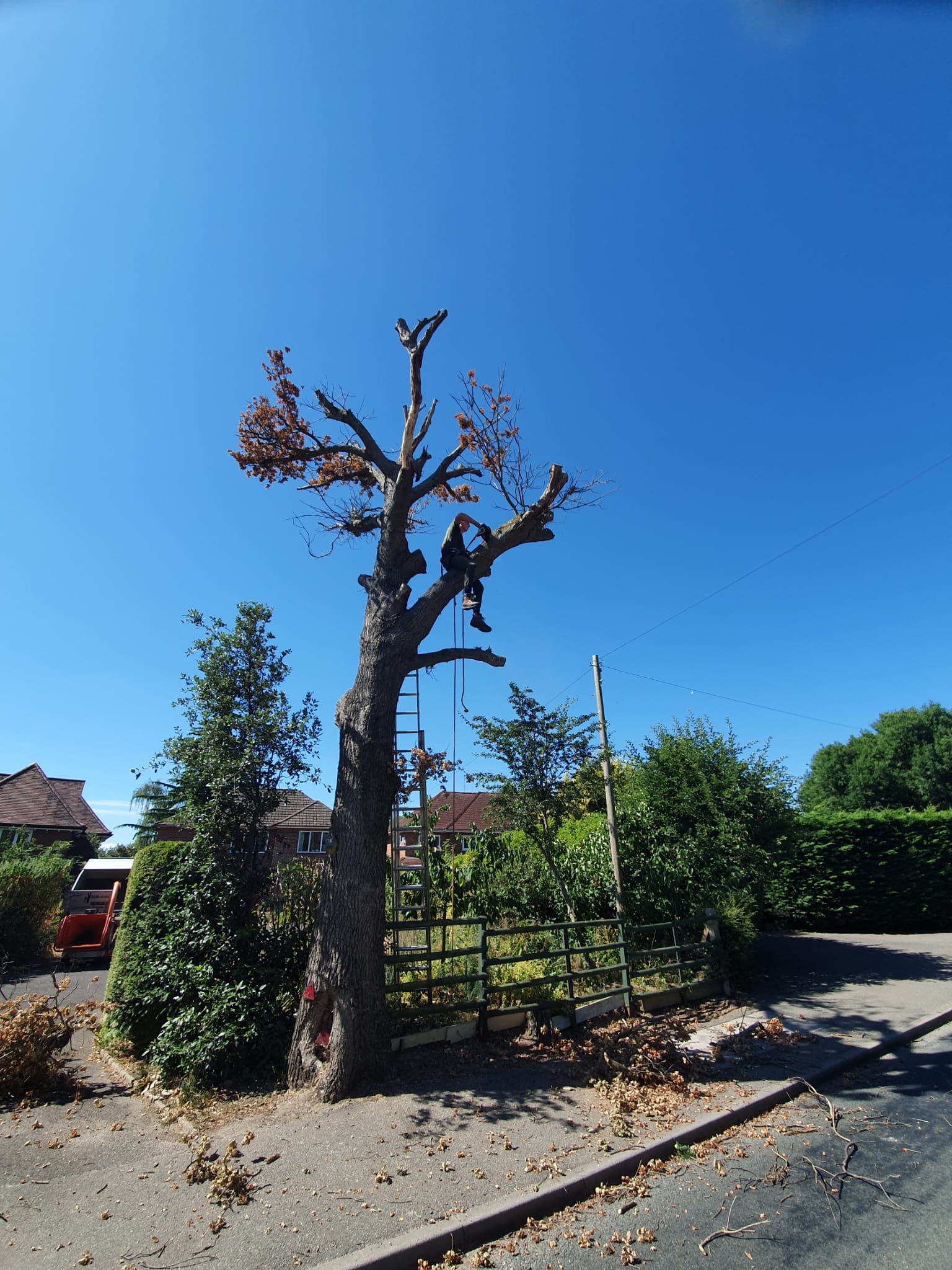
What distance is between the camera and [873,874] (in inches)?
663

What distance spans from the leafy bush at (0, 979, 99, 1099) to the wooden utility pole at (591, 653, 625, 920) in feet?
21.8

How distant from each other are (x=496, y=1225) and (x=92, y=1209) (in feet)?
8.33

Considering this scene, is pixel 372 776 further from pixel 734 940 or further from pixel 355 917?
pixel 734 940

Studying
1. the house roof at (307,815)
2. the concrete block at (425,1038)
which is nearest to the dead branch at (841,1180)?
the concrete block at (425,1038)

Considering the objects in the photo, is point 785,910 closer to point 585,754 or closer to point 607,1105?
point 585,754

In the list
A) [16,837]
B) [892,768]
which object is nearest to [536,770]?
[16,837]

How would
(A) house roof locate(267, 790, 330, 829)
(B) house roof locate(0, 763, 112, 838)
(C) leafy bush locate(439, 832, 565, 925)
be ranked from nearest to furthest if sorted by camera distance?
(C) leafy bush locate(439, 832, 565, 925) < (B) house roof locate(0, 763, 112, 838) < (A) house roof locate(267, 790, 330, 829)

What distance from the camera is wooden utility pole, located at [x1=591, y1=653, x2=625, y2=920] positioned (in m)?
9.04

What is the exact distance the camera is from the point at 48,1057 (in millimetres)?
5871

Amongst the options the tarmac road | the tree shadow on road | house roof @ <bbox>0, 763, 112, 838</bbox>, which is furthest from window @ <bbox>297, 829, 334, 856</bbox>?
the tarmac road

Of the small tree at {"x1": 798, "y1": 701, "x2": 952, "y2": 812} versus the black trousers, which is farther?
the small tree at {"x1": 798, "y1": 701, "x2": 952, "y2": 812}

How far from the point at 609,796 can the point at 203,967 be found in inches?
232

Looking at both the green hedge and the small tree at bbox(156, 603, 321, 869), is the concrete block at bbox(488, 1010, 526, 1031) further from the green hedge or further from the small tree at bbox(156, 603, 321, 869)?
the green hedge

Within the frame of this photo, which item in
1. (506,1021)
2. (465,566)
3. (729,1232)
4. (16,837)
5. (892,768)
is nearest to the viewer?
(729,1232)
